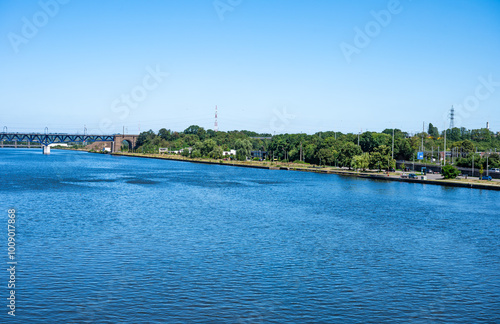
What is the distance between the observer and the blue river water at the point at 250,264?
19438 mm

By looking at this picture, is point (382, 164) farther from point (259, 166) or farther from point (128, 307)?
point (128, 307)

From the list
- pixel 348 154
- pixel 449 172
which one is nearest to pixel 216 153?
pixel 348 154

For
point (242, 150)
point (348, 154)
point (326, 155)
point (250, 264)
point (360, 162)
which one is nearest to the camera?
point (250, 264)

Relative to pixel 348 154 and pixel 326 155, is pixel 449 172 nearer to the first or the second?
pixel 348 154

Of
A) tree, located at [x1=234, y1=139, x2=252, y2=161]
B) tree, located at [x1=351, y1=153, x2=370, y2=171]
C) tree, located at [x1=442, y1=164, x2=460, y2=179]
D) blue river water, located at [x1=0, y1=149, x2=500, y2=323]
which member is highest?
tree, located at [x1=234, y1=139, x2=252, y2=161]

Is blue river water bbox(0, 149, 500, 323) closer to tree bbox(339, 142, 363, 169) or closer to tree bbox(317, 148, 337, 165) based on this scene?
tree bbox(339, 142, 363, 169)

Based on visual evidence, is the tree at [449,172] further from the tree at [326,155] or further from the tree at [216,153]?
the tree at [216,153]

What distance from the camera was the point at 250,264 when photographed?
26156 millimetres

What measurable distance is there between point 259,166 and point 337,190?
67.1 m

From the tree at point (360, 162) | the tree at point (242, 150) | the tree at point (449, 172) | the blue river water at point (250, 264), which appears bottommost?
the blue river water at point (250, 264)

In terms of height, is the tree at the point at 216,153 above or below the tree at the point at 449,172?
above

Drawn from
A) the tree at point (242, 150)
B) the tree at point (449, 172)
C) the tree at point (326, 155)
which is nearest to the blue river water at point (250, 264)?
the tree at point (449, 172)

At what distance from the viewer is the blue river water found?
765 inches

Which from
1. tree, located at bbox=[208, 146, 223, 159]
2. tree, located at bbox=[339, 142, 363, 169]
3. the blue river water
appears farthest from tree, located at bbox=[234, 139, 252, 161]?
the blue river water
